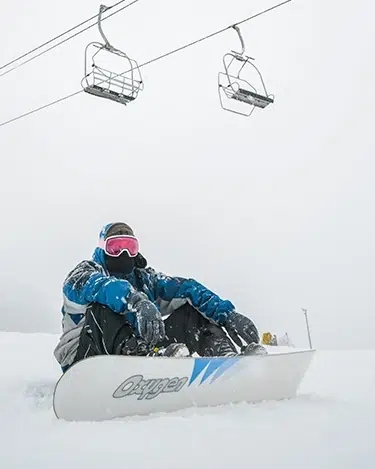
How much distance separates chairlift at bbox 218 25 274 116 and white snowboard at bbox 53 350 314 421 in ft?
7.52

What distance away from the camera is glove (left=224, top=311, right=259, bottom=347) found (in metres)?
2.84

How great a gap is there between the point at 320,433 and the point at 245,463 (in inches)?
18.2

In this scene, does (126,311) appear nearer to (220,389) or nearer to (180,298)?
(220,389)

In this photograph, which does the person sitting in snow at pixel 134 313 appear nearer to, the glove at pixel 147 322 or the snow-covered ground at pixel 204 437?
the glove at pixel 147 322

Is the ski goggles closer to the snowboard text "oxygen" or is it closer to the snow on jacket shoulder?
the snow on jacket shoulder

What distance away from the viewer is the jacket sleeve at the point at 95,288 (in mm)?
2277

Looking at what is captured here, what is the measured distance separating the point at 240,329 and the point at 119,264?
776 mm

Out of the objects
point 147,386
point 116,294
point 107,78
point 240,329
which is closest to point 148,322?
point 116,294

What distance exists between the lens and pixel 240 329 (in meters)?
2.85

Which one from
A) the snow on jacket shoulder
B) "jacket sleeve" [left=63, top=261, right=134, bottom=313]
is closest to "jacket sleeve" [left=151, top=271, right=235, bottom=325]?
the snow on jacket shoulder

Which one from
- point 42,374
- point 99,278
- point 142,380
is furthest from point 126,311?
point 42,374

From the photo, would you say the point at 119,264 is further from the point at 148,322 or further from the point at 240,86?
the point at 240,86

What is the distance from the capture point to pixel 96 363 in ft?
6.25

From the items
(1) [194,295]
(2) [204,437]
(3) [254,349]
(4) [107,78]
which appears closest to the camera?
(2) [204,437]
